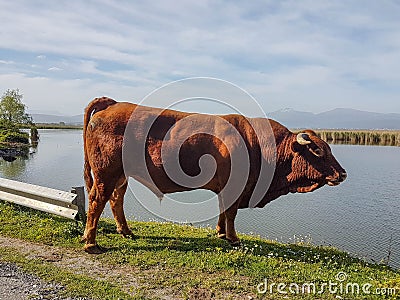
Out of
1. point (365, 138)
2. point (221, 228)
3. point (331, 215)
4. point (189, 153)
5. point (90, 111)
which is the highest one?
point (90, 111)

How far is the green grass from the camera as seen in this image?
5.03m

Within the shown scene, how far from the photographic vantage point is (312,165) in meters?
6.86

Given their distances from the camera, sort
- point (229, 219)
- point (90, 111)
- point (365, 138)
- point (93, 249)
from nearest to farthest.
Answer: point (93, 249) → point (229, 219) → point (90, 111) → point (365, 138)

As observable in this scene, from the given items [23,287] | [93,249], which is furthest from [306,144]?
[23,287]

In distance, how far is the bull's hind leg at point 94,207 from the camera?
6508mm

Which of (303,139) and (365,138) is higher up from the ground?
(303,139)

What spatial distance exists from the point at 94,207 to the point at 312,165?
376 centimetres

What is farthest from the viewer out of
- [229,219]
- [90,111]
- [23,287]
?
[90,111]

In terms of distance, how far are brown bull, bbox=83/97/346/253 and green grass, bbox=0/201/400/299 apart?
1.90ft

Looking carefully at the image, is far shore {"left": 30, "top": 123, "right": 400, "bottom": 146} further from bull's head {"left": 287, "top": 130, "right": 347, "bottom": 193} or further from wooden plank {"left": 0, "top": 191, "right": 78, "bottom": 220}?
wooden plank {"left": 0, "top": 191, "right": 78, "bottom": 220}

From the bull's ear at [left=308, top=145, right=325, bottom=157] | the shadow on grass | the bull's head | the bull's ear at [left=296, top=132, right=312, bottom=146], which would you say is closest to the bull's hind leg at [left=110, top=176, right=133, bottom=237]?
the shadow on grass

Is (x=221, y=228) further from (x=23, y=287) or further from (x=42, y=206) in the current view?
(x=42, y=206)

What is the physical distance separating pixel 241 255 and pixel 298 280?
100 cm

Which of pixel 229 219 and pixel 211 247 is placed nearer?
pixel 211 247
